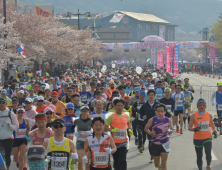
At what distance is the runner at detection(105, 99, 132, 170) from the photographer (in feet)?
24.7

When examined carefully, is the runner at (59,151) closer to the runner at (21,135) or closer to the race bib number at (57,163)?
the race bib number at (57,163)

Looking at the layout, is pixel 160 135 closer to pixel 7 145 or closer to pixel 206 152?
pixel 206 152

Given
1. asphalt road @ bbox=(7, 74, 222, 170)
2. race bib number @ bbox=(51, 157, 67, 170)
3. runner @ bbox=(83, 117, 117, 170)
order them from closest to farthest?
race bib number @ bbox=(51, 157, 67, 170)
runner @ bbox=(83, 117, 117, 170)
asphalt road @ bbox=(7, 74, 222, 170)

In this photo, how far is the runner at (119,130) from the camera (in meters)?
7.53

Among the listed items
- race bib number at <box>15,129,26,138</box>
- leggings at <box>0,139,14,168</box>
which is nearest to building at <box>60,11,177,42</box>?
race bib number at <box>15,129,26,138</box>

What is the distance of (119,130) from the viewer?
7668 millimetres

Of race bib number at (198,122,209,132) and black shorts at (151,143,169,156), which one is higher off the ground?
race bib number at (198,122,209,132)

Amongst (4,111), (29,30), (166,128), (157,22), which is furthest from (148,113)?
(157,22)

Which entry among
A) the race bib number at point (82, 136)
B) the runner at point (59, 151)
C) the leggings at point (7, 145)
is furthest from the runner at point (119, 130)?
the leggings at point (7, 145)

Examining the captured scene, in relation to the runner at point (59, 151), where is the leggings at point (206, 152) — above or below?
below

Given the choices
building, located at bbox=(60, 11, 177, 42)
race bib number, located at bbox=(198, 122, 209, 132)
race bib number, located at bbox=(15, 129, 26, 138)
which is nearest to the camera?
race bib number, located at bbox=(198, 122, 209, 132)

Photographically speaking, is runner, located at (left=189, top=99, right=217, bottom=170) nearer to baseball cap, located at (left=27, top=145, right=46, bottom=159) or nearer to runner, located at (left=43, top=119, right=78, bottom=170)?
runner, located at (left=43, top=119, right=78, bottom=170)

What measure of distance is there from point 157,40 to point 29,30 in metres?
52.0

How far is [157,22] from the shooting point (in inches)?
6959
